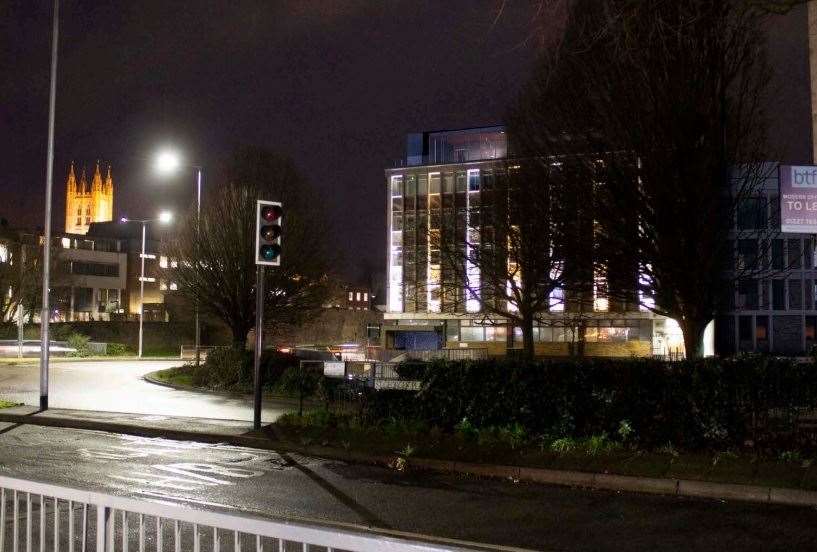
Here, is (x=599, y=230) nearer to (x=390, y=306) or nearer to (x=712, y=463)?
(x=712, y=463)

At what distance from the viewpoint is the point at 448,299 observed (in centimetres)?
6150

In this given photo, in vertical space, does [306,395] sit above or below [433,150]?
below

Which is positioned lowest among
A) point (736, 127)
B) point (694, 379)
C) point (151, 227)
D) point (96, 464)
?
point (96, 464)

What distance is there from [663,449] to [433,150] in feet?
197

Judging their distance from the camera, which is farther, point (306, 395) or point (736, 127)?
point (306, 395)

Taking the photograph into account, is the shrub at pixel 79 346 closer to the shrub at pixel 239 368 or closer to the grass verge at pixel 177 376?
the grass verge at pixel 177 376

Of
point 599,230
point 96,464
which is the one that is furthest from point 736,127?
point 96,464

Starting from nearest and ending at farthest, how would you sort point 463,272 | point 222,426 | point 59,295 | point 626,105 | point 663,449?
point 663,449
point 222,426
point 626,105
point 463,272
point 59,295

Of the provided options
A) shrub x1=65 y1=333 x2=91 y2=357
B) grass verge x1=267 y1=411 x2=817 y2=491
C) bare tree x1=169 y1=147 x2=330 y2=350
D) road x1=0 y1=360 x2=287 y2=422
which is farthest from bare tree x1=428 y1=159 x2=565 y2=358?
shrub x1=65 y1=333 x2=91 y2=357

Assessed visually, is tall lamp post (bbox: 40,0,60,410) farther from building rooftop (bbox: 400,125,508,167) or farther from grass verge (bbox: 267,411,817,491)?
building rooftop (bbox: 400,125,508,167)

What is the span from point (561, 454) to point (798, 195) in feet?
16.2

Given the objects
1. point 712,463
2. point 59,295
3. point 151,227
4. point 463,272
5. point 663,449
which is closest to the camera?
point 712,463

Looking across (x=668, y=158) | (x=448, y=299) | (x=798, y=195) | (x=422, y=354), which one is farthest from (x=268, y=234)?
(x=448, y=299)

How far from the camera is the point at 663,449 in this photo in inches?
480
